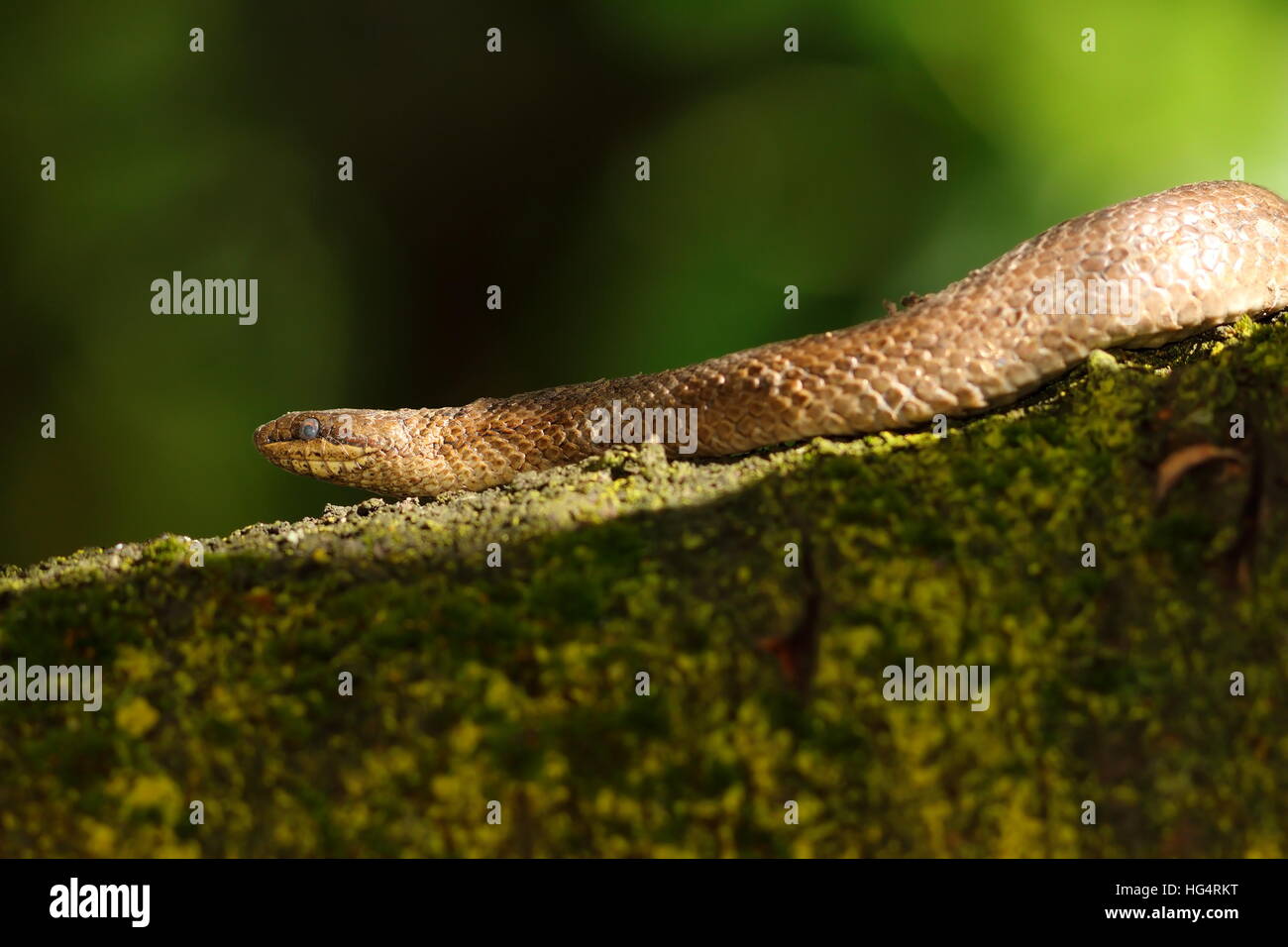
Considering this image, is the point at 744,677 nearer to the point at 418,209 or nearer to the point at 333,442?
the point at 333,442

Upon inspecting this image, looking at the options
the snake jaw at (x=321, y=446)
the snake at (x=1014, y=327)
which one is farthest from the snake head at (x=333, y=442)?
the snake at (x=1014, y=327)

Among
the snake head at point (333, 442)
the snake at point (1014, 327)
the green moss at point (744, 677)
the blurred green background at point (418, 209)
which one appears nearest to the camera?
the green moss at point (744, 677)

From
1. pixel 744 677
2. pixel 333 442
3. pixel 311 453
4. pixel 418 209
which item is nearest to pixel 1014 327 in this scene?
pixel 744 677

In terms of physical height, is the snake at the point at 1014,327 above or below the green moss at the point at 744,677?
above

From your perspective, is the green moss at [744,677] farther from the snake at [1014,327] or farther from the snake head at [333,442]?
the snake head at [333,442]

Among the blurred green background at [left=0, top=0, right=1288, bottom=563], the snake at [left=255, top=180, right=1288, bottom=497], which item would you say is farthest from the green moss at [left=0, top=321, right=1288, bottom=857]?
the blurred green background at [left=0, top=0, right=1288, bottom=563]

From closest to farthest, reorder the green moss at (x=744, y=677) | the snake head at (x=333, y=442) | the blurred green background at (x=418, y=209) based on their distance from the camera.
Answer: the green moss at (x=744, y=677) < the snake head at (x=333, y=442) < the blurred green background at (x=418, y=209)

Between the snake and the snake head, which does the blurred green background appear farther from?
the snake
